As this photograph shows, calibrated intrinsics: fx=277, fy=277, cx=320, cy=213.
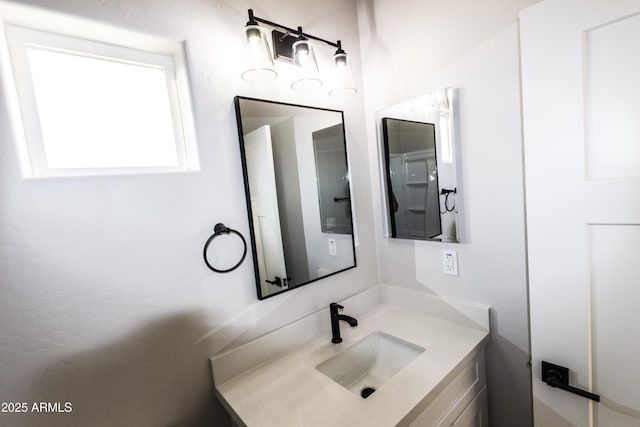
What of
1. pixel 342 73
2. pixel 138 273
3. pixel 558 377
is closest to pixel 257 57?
→ pixel 342 73

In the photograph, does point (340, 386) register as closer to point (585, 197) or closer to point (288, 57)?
point (585, 197)

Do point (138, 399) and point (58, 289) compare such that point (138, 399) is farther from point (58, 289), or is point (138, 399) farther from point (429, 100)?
point (429, 100)

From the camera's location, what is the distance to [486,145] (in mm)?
1167

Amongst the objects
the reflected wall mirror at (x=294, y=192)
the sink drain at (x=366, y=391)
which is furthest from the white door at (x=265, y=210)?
the sink drain at (x=366, y=391)

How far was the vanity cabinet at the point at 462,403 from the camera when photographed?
978 mm

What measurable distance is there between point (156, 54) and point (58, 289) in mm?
831

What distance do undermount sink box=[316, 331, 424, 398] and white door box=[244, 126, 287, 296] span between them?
0.43 metres

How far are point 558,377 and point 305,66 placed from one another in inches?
60.3

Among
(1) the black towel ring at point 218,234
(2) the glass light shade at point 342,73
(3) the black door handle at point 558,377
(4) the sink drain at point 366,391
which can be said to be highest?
(2) the glass light shade at point 342,73

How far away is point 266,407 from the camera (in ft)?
3.07

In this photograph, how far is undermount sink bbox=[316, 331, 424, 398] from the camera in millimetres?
1230

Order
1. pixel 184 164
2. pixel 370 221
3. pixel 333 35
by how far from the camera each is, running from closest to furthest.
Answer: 1. pixel 184 164
2. pixel 333 35
3. pixel 370 221

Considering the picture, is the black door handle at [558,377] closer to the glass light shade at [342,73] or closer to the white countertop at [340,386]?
the white countertop at [340,386]

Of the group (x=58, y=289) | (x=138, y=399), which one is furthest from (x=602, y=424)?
(x=58, y=289)
